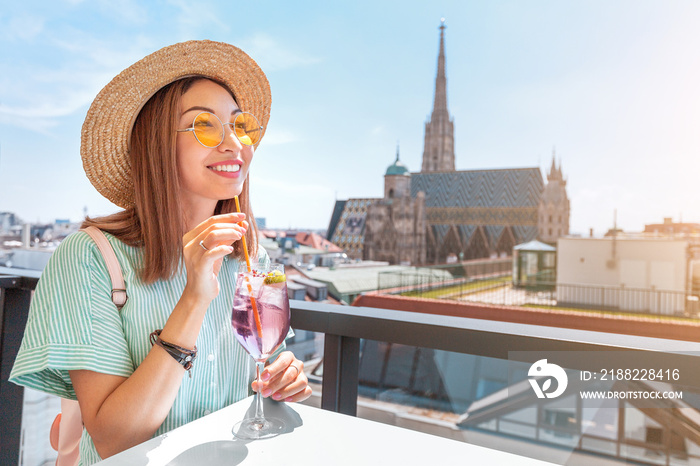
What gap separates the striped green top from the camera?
0.46m

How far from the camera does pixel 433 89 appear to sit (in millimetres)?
37156

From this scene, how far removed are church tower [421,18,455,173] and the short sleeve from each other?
36092 mm

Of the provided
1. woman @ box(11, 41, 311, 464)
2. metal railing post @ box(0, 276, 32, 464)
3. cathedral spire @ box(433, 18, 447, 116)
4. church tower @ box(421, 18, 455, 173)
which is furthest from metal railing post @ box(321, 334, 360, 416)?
cathedral spire @ box(433, 18, 447, 116)

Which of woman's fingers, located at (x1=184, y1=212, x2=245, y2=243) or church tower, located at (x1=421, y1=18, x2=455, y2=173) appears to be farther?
A: church tower, located at (x1=421, y1=18, x2=455, y2=173)

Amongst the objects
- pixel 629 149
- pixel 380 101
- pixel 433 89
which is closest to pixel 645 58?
pixel 629 149

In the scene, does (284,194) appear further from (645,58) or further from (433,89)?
(645,58)

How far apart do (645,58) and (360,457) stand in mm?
43015

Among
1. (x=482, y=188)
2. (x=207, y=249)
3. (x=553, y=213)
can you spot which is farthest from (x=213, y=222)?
(x=482, y=188)

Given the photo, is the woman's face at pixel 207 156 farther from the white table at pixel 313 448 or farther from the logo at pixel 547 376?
the logo at pixel 547 376

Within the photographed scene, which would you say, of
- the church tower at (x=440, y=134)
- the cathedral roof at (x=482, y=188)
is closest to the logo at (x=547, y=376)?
the cathedral roof at (x=482, y=188)

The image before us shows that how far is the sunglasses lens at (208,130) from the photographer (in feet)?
1.91

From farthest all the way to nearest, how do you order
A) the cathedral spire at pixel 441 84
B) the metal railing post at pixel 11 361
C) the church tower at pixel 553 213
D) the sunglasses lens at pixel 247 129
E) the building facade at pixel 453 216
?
1. the cathedral spire at pixel 441 84
2. the building facade at pixel 453 216
3. the church tower at pixel 553 213
4. the metal railing post at pixel 11 361
5. the sunglasses lens at pixel 247 129

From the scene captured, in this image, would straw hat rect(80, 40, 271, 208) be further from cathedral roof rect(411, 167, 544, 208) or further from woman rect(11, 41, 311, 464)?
cathedral roof rect(411, 167, 544, 208)

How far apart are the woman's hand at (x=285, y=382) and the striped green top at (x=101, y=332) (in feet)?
0.34
